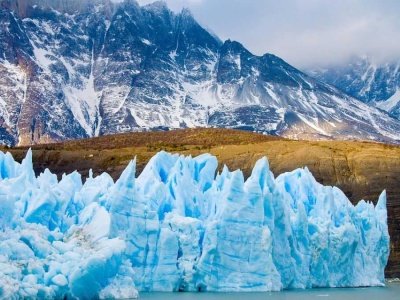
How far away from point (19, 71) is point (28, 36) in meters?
17.0

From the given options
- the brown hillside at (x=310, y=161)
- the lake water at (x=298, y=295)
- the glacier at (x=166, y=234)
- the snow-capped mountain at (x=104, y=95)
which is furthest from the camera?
the snow-capped mountain at (x=104, y=95)

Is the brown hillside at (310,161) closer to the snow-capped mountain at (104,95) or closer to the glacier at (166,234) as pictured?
the glacier at (166,234)

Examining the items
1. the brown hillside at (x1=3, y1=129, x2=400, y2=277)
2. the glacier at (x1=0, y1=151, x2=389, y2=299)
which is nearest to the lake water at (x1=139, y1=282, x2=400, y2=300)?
the glacier at (x1=0, y1=151, x2=389, y2=299)

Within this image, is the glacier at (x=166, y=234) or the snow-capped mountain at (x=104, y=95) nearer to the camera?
the glacier at (x=166, y=234)

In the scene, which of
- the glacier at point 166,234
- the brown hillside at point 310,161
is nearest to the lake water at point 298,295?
the glacier at point 166,234

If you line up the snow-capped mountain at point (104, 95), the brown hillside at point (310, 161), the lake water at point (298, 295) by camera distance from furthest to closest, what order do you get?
the snow-capped mountain at point (104, 95) → the brown hillside at point (310, 161) → the lake water at point (298, 295)

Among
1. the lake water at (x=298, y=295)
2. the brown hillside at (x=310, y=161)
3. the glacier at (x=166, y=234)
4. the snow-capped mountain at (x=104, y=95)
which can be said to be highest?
the snow-capped mountain at (x=104, y=95)

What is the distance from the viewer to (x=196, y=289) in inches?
1318

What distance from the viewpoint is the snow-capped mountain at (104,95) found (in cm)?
16725

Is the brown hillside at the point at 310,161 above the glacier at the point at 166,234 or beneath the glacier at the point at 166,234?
above

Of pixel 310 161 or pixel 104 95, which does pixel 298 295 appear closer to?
pixel 310 161

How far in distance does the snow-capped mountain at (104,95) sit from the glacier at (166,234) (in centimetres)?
12269

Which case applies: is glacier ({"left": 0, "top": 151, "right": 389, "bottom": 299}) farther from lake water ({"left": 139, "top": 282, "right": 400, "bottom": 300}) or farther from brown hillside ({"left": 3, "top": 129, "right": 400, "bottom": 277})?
brown hillside ({"left": 3, "top": 129, "right": 400, "bottom": 277})

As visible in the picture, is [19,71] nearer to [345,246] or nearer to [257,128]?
[257,128]
